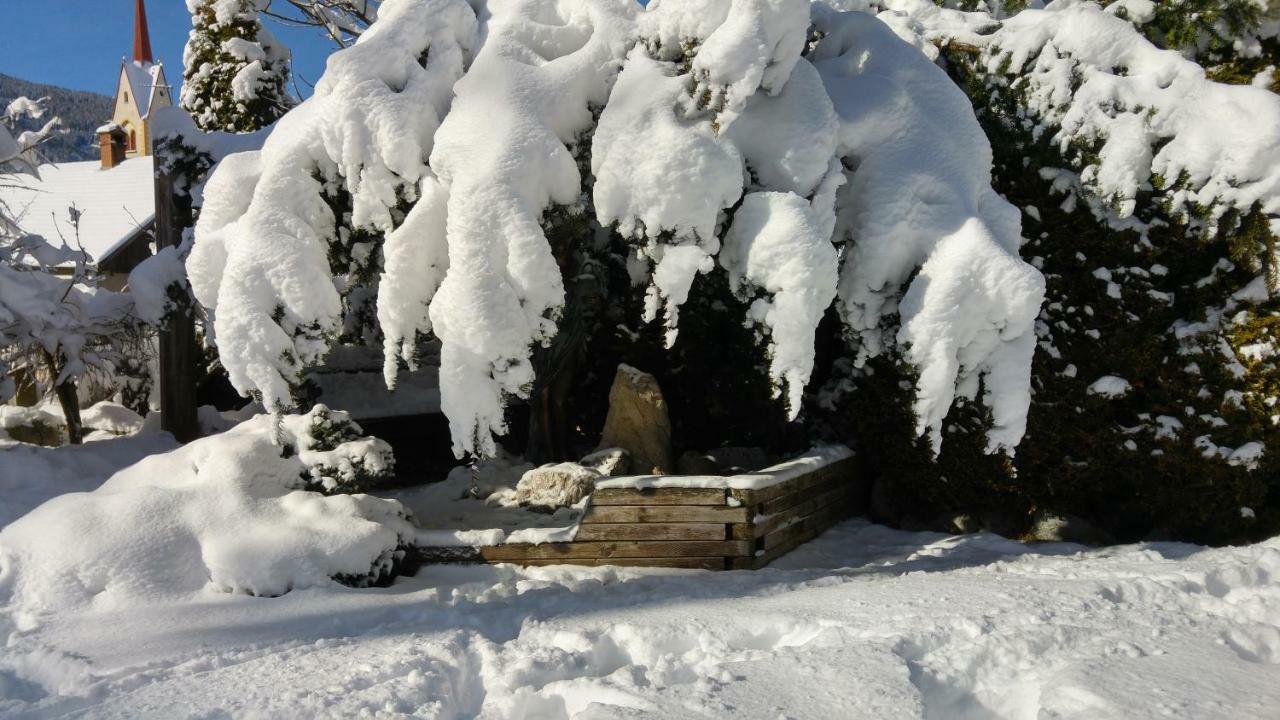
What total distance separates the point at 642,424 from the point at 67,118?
715cm

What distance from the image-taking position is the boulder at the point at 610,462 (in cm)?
566

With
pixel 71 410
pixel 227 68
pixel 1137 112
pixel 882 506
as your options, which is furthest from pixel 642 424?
pixel 227 68

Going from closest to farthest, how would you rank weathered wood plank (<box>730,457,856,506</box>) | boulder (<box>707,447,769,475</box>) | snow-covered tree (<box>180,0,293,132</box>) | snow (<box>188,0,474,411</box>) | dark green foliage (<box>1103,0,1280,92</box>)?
snow (<box>188,0,474,411</box>) → weathered wood plank (<box>730,457,856,506</box>) → dark green foliage (<box>1103,0,1280,92</box>) → boulder (<box>707,447,769,475</box>) → snow-covered tree (<box>180,0,293,132</box>)

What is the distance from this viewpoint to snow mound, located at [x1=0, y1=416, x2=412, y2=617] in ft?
12.9

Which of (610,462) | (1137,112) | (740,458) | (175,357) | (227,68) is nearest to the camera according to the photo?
(1137,112)

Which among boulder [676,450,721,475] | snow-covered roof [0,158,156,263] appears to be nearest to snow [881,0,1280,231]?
boulder [676,450,721,475]

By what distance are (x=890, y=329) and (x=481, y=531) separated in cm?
258

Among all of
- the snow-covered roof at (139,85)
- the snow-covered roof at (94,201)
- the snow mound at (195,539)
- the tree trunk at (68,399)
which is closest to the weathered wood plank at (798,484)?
the snow mound at (195,539)

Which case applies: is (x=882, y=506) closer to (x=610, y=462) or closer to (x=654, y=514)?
(x=610, y=462)

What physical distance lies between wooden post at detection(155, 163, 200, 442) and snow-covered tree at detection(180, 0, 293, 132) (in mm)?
1181

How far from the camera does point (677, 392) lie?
21.6 ft

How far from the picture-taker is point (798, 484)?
5.27m

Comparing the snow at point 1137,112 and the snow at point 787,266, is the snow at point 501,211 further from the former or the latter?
the snow at point 1137,112

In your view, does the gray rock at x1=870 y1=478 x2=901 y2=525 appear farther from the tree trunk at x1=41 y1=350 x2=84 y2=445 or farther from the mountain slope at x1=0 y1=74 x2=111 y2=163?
the mountain slope at x1=0 y1=74 x2=111 y2=163
